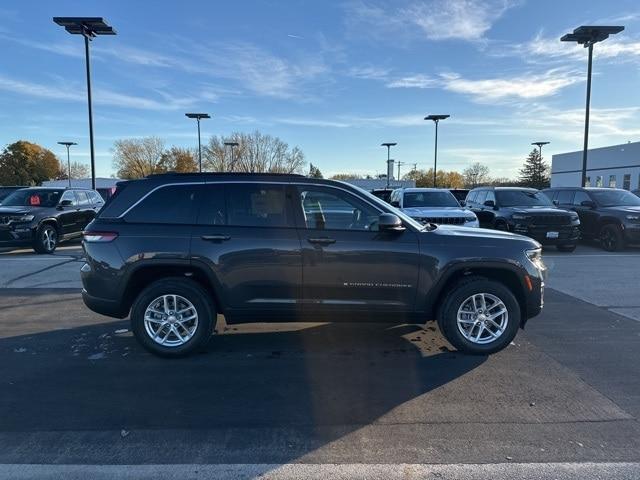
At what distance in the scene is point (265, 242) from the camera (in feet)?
15.7

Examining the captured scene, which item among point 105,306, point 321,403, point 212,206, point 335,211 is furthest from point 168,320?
point 335,211

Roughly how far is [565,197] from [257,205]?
1320cm

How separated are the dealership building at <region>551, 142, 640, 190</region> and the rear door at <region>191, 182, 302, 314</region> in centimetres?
5595

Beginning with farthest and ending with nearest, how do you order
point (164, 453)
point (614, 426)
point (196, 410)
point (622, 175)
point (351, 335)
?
1. point (622, 175)
2. point (351, 335)
3. point (196, 410)
4. point (614, 426)
5. point (164, 453)

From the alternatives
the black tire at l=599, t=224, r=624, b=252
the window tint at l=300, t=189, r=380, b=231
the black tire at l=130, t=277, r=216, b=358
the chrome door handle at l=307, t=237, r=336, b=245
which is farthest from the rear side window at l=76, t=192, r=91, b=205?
the black tire at l=599, t=224, r=624, b=252

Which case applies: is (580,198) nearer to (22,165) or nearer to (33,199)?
(33,199)

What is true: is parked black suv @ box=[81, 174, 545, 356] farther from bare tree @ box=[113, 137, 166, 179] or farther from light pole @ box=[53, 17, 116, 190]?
bare tree @ box=[113, 137, 166, 179]

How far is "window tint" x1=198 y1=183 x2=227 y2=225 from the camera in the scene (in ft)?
16.1

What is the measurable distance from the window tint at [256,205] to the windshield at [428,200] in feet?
26.7

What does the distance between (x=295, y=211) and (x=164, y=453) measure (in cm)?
258

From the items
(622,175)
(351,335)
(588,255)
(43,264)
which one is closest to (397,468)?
(351,335)

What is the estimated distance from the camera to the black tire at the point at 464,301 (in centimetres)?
487

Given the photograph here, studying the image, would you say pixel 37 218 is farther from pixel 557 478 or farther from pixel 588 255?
pixel 588 255

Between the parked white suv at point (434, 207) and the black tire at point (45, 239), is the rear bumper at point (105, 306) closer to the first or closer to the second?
the parked white suv at point (434, 207)
